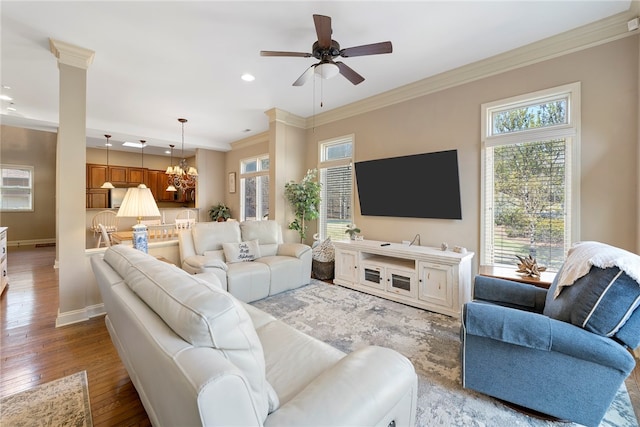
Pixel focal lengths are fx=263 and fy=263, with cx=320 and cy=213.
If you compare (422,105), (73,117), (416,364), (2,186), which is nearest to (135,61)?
(73,117)

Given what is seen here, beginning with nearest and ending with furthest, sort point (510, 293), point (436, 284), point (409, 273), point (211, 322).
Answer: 1. point (211, 322)
2. point (510, 293)
3. point (436, 284)
4. point (409, 273)

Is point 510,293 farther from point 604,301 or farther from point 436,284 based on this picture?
point 436,284

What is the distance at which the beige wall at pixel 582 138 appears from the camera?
7.99 ft

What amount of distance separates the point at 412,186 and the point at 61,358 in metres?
4.14

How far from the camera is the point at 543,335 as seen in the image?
147 cm

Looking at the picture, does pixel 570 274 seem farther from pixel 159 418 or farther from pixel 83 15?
pixel 83 15

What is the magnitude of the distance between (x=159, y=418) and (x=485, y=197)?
3600mm

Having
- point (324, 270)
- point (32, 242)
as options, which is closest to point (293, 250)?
point (324, 270)

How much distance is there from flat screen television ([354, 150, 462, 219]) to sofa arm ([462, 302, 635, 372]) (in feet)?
6.69

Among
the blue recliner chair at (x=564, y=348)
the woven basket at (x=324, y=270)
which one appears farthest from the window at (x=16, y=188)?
the blue recliner chair at (x=564, y=348)

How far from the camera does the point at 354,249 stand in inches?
156

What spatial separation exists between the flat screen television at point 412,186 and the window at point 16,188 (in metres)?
9.07

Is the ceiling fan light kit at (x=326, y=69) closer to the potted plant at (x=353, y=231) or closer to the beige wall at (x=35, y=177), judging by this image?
the potted plant at (x=353, y=231)

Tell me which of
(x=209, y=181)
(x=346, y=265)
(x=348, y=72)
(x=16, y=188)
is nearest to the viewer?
(x=348, y=72)
